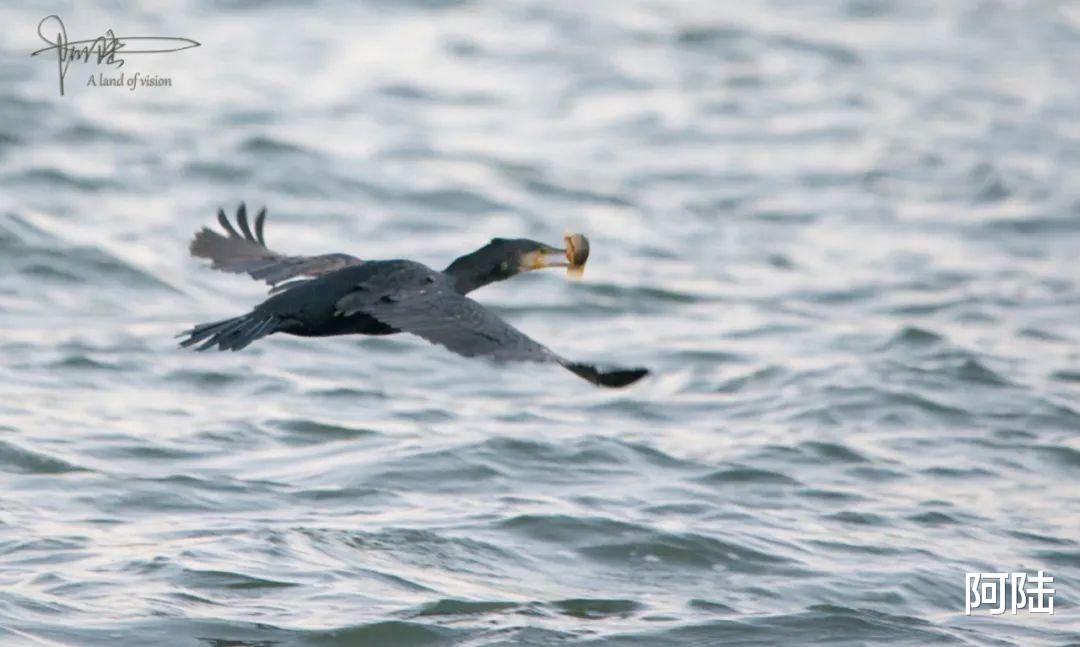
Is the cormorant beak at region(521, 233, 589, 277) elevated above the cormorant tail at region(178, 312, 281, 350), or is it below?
above

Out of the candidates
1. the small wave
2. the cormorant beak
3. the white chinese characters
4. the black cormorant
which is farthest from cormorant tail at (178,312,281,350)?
the white chinese characters

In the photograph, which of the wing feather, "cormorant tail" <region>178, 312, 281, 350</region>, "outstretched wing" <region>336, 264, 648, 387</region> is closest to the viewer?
"outstretched wing" <region>336, 264, 648, 387</region>

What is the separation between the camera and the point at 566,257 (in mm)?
7531

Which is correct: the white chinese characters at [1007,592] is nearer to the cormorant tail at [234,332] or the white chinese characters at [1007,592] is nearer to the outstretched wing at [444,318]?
the outstretched wing at [444,318]

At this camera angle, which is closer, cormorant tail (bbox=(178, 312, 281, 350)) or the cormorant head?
cormorant tail (bbox=(178, 312, 281, 350))

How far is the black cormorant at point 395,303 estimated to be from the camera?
646cm

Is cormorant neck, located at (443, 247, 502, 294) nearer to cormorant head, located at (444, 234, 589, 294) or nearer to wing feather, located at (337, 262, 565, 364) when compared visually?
cormorant head, located at (444, 234, 589, 294)

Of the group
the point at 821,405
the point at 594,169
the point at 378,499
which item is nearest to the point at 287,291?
the point at 378,499

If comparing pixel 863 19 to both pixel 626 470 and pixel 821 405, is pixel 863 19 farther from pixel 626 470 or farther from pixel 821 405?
pixel 626 470

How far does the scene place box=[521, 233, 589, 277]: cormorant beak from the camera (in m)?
7.29
